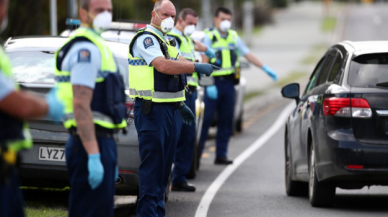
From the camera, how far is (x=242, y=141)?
16703 millimetres

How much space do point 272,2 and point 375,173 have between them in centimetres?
8389

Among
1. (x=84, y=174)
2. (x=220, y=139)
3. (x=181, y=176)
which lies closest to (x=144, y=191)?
(x=84, y=174)

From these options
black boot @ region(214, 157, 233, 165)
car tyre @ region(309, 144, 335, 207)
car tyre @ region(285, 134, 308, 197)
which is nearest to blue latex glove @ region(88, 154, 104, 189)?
car tyre @ region(309, 144, 335, 207)

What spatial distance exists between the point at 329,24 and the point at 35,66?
216 feet

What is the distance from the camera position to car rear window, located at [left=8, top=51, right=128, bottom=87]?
8320 millimetres

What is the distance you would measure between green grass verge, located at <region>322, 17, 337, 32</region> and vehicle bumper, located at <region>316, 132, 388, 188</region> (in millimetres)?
59092

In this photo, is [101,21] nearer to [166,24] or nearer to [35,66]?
[166,24]

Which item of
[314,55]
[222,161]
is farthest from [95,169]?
[314,55]

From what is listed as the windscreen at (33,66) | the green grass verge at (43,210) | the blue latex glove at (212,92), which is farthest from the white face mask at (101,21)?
the blue latex glove at (212,92)

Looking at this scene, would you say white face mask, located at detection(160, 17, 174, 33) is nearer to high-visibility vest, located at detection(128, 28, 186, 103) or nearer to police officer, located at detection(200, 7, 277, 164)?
high-visibility vest, located at detection(128, 28, 186, 103)

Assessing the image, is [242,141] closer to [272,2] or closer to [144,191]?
[144,191]

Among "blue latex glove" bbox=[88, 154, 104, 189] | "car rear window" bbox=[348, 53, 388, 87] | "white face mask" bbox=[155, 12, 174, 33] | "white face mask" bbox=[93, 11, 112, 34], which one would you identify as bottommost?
"blue latex glove" bbox=[88, 154, 104, 189]

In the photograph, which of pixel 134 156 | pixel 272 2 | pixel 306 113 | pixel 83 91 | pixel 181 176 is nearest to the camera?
pixel 83 91

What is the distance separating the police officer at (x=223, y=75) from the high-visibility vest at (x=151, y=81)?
513 centimetres
